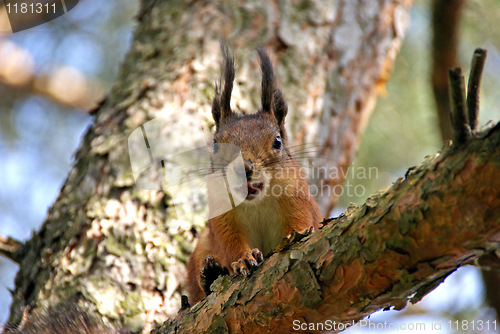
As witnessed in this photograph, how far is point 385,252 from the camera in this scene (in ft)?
3.50

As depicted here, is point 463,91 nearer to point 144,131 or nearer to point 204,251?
point 204,251

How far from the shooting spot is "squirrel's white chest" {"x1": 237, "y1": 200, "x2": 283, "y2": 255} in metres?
2.07

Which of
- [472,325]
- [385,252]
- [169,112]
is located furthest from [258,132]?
[472,325]

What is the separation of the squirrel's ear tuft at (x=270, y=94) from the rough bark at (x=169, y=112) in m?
0.28

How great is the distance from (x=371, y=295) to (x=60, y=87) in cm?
326

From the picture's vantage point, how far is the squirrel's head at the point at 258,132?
1975 millimetres

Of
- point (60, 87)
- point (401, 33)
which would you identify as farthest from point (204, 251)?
point (60, 87)

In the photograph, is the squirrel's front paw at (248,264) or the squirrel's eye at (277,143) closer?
the squirrel's front paw at (248,264)

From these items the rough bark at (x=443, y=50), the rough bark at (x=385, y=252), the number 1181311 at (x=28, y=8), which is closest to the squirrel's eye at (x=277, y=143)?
the rough bark at (x=385, y=252)

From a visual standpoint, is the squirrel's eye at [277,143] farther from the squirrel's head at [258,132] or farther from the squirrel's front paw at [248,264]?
the squirrel's front paw at [248,264]

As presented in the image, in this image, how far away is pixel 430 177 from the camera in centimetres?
99

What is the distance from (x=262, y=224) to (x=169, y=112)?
0.78 meters

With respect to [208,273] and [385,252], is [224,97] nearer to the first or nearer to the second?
[208,273]

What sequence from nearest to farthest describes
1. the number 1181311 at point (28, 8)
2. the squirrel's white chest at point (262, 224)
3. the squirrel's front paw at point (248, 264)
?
the squirrel's front paw at point (248, 264)
the squirrel's white chest at point (262, 224)
the number 1181311 at point (28, 8)
